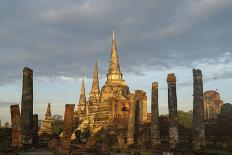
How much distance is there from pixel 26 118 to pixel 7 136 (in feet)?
39.9

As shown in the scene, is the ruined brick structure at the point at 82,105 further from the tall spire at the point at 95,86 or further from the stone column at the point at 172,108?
the stone column at the point at 172,108

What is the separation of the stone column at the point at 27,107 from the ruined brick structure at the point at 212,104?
50.2m

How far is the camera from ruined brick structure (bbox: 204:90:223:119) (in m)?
64.0

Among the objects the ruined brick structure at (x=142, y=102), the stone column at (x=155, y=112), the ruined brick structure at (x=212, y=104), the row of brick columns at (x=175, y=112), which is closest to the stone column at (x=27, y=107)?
the row of brick columns at (x=175, y=112)

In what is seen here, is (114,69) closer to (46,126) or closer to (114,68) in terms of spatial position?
(114,68)

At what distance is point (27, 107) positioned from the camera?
1830cm

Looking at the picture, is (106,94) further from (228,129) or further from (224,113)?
(228,129)

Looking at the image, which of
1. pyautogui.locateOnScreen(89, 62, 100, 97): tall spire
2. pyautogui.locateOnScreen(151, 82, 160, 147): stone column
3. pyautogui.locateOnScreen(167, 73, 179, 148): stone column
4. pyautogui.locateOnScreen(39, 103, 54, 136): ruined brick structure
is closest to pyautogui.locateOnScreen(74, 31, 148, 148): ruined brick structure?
pyautogui.locateOnScreen(89, 62, 100, 97): tall spire

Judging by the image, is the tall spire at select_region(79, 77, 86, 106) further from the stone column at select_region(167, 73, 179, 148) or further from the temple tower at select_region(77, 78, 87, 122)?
the stone column at select_region(167, 73, 179, 148)

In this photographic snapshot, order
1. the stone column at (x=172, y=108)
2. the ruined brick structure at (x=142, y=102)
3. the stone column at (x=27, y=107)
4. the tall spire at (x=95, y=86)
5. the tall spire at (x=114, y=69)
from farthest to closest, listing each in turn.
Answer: the tall spire at (x=95, y=86) < the tall spire at (x=114, y=69) < the ruined brick structure at (x=142, y=102) < the stone column at (x=172, y=108) < the stone column at (x=27, y=107)

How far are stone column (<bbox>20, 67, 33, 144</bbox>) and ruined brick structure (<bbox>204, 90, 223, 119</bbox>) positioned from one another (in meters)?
50.2

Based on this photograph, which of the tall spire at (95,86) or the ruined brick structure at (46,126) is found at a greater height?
the tall spire at (95,86)

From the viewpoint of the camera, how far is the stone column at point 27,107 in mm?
18003

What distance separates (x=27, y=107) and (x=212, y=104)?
170 feet
